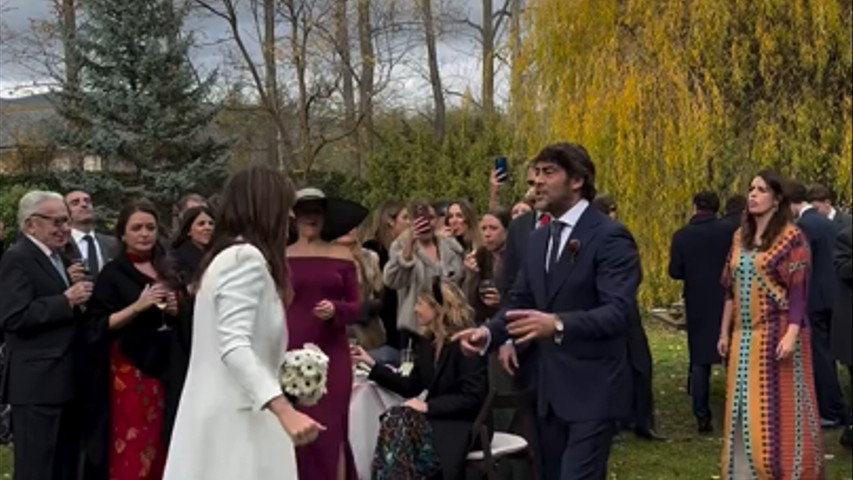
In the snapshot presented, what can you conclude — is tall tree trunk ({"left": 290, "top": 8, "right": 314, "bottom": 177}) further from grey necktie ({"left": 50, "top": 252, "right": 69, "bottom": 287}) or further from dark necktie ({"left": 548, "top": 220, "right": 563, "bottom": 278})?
dark necktie ({"left": 548, "top": 220, "right": 563, "bottom": 278})

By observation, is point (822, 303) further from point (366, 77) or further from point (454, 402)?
point (366, 77)

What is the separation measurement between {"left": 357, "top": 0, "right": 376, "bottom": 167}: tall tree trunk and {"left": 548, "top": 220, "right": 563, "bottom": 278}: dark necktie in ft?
88.6

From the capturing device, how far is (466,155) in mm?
30266

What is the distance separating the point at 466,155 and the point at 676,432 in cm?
Result: 1979

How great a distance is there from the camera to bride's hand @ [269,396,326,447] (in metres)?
4.20

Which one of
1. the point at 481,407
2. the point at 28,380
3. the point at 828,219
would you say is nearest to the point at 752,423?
the point at 481,407

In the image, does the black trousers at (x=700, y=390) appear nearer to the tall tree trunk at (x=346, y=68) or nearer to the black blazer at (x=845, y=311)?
the black blazer at (x=845, y=311)

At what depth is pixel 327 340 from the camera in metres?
6.71

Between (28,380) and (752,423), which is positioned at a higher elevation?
(28,380)

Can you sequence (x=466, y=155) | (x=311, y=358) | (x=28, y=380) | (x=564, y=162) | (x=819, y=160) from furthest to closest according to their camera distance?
1. (x=466, y=155)
2. (x=819, y=160)
3. (x=28, y=380)
4. (x=564, y=162)
5. (x=311, y=358)

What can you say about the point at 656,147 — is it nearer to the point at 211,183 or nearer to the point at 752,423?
the point at 752,423

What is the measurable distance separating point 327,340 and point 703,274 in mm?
4921

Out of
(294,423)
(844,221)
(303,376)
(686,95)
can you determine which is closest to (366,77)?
(686,95)

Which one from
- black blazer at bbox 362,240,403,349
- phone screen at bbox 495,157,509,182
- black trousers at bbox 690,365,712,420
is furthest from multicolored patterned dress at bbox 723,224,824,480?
black trousers at bbox 690,365,712,420
